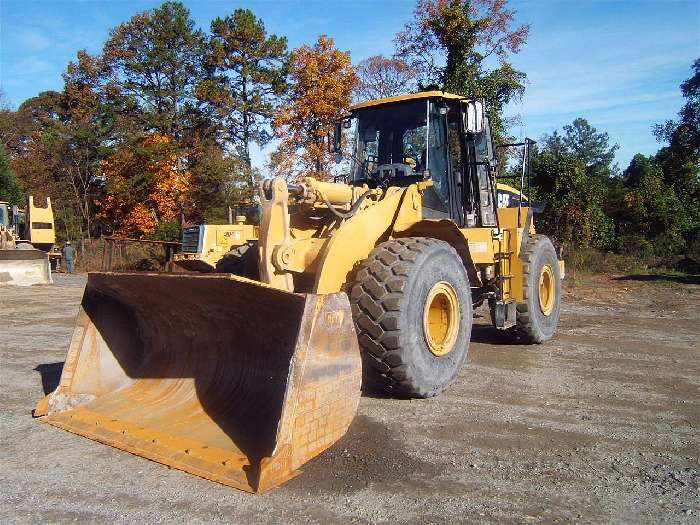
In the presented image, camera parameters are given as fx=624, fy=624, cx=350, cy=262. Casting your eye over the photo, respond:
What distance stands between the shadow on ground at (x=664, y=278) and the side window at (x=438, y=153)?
13583mm

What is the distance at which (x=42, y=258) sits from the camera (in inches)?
720

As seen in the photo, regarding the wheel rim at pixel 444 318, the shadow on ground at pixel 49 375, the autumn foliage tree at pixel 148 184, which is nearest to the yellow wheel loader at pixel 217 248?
the shadow on ground at pixel 49 375

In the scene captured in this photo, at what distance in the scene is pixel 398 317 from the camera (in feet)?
15.3

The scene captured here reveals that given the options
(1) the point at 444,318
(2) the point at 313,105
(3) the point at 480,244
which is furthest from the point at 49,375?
(2) the point at 313,105

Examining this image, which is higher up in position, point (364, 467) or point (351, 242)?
point (351, 242)

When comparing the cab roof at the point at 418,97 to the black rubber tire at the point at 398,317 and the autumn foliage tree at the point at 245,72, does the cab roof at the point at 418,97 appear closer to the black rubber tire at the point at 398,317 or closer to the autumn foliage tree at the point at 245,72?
the black rubber tire at the point at 398,317

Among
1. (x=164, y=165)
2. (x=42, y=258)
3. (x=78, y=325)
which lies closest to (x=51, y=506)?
(x=78, y=325)

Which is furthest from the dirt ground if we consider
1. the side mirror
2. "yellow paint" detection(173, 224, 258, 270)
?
"yellow paint" detection(173, 224, 258, 270)

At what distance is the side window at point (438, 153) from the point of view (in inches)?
259

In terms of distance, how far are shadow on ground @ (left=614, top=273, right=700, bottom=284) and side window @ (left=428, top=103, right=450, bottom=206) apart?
44.6 feet

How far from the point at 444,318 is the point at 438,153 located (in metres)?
1.97

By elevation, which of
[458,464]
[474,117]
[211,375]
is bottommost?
[458,464]

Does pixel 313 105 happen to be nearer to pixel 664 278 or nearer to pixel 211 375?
pixel 664 278

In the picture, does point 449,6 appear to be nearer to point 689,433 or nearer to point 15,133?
point 689,433
